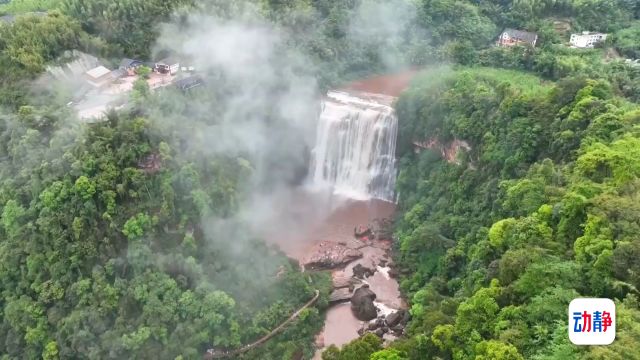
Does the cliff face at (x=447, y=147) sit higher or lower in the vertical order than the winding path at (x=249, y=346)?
higher

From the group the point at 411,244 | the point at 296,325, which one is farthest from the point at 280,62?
the point at 296,325

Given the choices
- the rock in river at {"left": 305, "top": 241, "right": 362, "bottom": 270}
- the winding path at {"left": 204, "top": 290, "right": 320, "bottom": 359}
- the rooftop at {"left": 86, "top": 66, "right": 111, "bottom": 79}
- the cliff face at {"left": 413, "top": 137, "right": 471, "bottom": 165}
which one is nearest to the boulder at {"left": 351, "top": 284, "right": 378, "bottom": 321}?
the rock in river at {"left": 305, "top": 241, "right": 362, "bottom": 270}

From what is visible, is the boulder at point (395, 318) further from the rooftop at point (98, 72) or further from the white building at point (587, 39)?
the white building at point (587, 39)

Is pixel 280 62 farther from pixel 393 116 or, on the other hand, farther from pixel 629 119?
pixel 629 119

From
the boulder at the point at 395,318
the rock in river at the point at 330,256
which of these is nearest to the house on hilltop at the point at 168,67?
the rock in river at the point at 330,256

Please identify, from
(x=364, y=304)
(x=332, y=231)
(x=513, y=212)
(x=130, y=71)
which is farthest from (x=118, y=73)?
(x=513, y=212)

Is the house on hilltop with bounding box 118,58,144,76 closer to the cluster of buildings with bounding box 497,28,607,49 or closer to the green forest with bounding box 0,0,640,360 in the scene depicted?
the green forest with bounding box 0,0,640,360

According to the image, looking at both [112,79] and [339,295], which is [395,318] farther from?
[112,79]
